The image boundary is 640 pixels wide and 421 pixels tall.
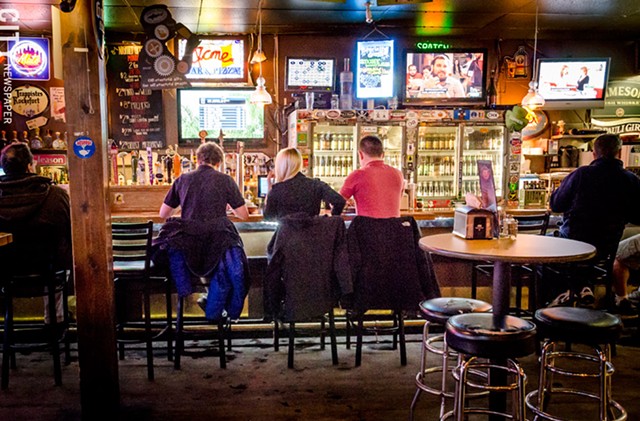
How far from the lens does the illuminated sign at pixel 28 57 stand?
21.6ft

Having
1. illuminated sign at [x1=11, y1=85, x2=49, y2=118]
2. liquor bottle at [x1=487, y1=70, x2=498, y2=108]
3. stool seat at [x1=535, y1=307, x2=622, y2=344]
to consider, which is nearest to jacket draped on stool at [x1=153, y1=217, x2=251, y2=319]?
stool seat at [x1=535, y1=307, x2=622, y2=344]

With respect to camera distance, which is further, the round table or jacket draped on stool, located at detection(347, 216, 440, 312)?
jacket draped on stool, located at detection(347, 216, 440, 312)

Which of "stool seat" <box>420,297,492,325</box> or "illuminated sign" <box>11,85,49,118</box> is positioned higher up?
"illuminated sign" <box>11,85,49,118</box>

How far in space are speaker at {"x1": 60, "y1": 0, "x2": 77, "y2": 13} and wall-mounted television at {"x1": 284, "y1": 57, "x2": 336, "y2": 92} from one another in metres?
3.98

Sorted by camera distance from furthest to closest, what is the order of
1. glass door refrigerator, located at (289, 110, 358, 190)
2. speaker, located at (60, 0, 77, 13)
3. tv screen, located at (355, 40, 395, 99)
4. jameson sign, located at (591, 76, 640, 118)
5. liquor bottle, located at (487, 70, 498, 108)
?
jameson sign, located at (591, 76, 640, 118)
liquor bottle, located at (487, 70, 498, 108)
tv screen, located at (355, 40, 395, 99)
glass door refrigerator, located at (289, 110, 358, 190)
speaker, located at (60, 0, 77, 13)


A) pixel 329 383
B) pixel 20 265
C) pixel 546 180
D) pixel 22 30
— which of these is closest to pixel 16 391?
pixel 20 265

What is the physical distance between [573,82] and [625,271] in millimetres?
2951

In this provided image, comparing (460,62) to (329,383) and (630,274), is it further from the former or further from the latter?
(329,383)

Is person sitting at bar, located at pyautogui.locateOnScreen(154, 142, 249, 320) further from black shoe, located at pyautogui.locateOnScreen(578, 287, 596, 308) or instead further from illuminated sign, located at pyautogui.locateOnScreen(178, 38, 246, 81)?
illuminated sign, located at pyautogui.locateOnScreen(178, 38, 246, 81)

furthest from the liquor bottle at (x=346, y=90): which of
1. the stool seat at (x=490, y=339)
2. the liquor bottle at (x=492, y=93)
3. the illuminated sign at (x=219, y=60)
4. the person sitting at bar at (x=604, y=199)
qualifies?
the stool seat at (x=490, y=339)

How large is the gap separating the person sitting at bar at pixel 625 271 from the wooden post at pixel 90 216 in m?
4.13

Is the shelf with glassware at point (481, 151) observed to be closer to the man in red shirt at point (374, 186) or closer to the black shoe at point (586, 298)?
the black shoe at point (586, 298)

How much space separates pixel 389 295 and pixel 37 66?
5332mm

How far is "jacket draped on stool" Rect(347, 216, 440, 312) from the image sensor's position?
3.67 metres
